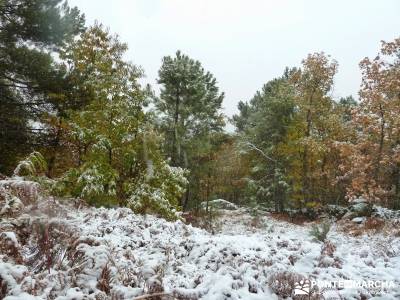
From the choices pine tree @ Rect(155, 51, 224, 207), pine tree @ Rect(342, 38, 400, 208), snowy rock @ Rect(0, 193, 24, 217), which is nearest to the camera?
snowy rock @ Rect(0, 193, 24, 217)

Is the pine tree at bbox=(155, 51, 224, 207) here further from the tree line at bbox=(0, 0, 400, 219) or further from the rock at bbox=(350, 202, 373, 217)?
the rock at bbox=(350, 202, 373, 217)

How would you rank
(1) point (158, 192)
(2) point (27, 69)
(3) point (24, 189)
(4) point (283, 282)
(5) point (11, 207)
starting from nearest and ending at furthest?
(5) point (11, 207), (3) point (24, 189), (4) point (283, 282), (1) point (158, 192), (2) point (27, 69)

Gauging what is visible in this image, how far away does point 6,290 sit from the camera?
3336 mm

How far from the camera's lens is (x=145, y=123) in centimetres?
1439

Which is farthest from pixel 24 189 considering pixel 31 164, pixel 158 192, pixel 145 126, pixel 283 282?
pixel 145 126

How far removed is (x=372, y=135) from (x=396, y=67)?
4061 mm

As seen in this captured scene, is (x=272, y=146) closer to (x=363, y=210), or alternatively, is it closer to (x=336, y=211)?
(x=336, y=211)

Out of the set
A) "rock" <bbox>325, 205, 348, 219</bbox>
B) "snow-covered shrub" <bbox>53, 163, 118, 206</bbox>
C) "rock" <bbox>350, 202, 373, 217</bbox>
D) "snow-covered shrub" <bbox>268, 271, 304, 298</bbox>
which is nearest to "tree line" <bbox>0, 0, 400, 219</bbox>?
"snow-covered shrub" <bbox>53, 163, 118, 206</bbox>

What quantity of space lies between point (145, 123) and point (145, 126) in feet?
1.03

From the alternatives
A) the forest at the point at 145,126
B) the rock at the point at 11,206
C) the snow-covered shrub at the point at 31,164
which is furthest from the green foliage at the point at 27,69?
the rock at the point at 11,206

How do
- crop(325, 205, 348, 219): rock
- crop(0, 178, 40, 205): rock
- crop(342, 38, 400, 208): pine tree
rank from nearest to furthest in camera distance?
1. crop(0, 178, 40, 205): rock
2. crop(342, 38, 400, 208): pine tree
3. crop(325, 205, 348, 219): rock

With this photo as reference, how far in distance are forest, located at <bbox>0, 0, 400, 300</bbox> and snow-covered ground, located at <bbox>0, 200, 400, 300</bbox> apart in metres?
0.16

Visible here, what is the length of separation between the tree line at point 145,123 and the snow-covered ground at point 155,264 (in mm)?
1453

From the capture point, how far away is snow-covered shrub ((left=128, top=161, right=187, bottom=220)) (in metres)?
12.5
